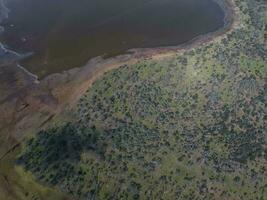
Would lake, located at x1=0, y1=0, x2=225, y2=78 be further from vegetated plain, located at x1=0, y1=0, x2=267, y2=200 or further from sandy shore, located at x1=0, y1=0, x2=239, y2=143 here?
vegetated plain, located at x1=0, y1=0, x2=267, y2=200

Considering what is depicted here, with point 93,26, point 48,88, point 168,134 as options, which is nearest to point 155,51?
point 93,26

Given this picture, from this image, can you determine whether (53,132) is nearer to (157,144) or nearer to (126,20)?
(157,144)

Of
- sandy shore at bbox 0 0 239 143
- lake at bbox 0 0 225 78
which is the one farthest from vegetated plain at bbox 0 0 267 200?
lake at bbox 0 0 225 78

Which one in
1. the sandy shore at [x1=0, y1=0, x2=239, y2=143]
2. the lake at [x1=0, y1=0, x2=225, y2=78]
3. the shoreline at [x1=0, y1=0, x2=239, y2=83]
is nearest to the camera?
the sandy shore at [x1=0, y1=0, x2=239, y2=143]

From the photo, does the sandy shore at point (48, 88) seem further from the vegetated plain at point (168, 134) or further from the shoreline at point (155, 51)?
the vegetated plain at point (168, 134)

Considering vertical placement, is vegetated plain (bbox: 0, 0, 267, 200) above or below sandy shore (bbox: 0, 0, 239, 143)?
below

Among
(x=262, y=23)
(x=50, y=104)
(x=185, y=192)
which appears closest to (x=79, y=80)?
(x=50, y=104)

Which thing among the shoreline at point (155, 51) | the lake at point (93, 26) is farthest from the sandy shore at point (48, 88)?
the lake at point (93, 26)
